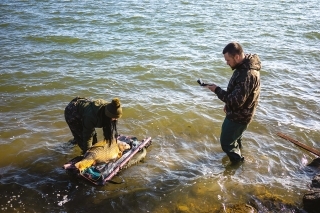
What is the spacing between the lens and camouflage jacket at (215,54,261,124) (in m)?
4.95

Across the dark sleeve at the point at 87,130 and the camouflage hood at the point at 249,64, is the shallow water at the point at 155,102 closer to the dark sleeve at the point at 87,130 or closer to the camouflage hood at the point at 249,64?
the dark sleeve at the point at 87,130

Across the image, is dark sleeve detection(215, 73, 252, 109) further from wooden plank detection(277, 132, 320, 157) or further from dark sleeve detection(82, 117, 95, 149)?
wooden plank detection(277, 132, 320, 157)

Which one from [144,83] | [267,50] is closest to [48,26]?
[144,83]

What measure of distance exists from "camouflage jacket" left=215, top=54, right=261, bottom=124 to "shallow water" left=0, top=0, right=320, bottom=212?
1756mm

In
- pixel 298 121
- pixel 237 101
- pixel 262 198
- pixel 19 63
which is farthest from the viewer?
pixel 19 63

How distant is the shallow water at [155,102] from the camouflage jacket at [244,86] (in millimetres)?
1756

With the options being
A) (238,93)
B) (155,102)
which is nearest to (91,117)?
(238,93)

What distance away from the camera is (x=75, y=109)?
18.7ft

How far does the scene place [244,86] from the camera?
4957 mm

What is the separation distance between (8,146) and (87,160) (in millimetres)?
2592

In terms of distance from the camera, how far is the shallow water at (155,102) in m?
5.64

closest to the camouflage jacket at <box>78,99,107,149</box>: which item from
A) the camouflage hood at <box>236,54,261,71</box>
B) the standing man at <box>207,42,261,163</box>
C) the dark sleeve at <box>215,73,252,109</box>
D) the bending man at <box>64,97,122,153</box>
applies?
the bending man at <box>64,97,122,153</box>

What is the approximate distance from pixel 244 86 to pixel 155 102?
452cm

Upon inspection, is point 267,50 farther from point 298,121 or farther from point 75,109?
point 75,109
